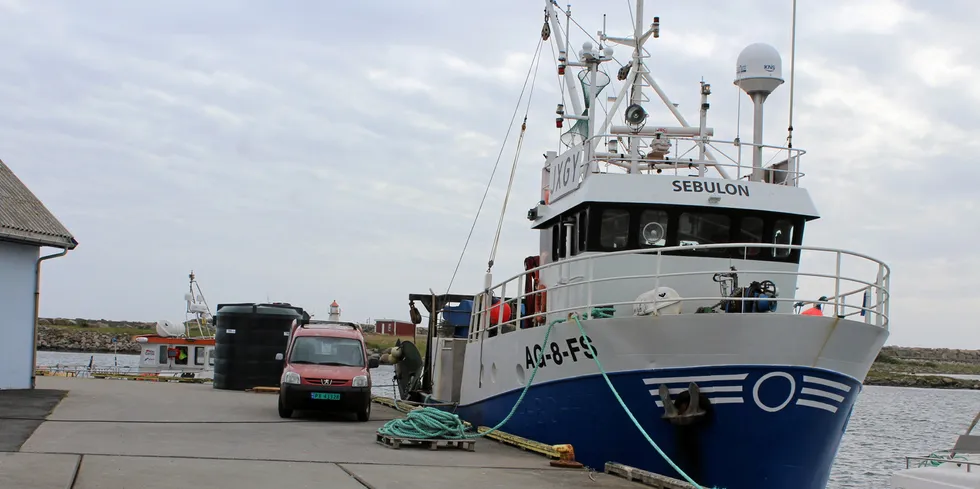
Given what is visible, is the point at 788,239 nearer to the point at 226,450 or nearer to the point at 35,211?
the point at 226,450

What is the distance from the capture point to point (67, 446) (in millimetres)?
11922

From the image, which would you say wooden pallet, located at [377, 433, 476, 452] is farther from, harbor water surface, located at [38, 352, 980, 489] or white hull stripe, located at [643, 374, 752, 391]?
harbor water surface, located at [38, 352, 980, 489]

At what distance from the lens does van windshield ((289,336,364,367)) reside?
18.3 metres

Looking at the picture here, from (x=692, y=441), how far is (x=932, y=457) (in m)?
2.61

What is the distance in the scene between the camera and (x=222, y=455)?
1194 centimetres

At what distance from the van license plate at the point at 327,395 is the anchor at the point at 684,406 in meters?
7.73

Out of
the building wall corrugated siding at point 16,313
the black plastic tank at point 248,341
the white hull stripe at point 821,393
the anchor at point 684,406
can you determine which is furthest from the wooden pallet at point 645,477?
the black plastic tank at point 248,341

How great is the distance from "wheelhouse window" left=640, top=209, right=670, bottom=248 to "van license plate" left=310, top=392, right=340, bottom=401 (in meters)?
6.51

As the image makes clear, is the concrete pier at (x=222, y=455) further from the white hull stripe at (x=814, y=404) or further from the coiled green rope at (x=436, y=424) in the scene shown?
the white hull stripe at (x=814, y=404)

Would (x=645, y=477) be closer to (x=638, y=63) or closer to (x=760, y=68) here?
(x=760, y=68)

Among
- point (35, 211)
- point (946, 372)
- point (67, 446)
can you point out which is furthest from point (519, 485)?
point (946, 372)

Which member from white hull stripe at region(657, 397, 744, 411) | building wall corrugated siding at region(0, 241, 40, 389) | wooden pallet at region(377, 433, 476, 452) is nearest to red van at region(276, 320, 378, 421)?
wooden pallet at region(377, 433, 476, 452)

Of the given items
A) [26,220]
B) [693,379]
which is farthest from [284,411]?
[693,379]

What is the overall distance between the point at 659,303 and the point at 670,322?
1.23ft
